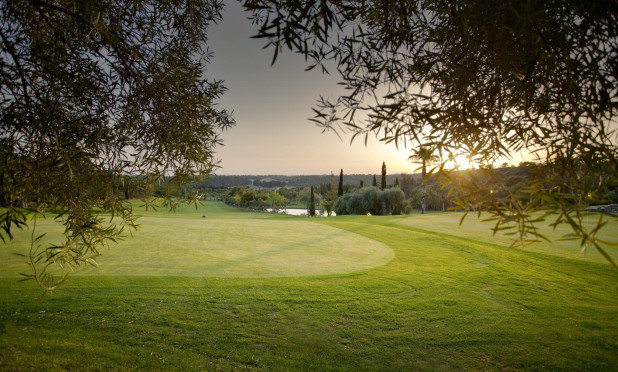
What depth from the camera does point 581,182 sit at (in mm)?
1720

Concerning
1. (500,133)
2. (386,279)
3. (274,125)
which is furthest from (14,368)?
(274,125)

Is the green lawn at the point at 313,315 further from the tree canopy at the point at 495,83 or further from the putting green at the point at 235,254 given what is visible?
the tree canopy at the point at 495,83

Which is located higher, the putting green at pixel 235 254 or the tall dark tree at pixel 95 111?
the tall dark tree at pixel 95 111

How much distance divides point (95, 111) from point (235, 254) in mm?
6485

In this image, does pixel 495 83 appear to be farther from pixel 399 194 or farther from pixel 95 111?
pixel 399 194

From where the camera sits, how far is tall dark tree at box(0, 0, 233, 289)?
2.77 m

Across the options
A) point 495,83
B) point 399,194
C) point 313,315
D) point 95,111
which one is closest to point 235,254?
point 313,315

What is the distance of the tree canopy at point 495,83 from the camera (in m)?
1.64

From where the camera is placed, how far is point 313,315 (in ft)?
16.1

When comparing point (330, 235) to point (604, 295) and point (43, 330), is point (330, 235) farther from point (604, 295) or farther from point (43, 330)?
point (43, 330)

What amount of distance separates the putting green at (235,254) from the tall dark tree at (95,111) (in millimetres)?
4016

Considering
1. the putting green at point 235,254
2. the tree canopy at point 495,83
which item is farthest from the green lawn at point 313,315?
the tree canopy at point 495,83

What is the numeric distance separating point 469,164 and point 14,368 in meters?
4.83

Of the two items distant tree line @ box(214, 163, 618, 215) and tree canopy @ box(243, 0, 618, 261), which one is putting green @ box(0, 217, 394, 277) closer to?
distant tree line @ box(214, 163, 618, 215)
